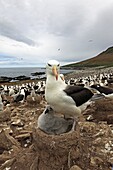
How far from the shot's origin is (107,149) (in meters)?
4.46

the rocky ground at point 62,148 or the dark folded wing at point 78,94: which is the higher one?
the dark folded wing at point 78,94

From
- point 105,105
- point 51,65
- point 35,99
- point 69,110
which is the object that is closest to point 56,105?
point 69,110

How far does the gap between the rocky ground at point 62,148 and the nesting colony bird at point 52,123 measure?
183 mm

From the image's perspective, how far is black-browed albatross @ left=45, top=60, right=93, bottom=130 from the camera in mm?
4160

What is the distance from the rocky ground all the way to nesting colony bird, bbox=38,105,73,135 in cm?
18

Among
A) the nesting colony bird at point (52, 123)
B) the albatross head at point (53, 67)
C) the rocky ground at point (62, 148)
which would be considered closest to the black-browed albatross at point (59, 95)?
the albatross head at point (53, 67)

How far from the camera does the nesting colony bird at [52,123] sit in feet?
14.0

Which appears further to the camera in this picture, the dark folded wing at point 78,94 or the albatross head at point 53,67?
the dark folded wing at point 78,94

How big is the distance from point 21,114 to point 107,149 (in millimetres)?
3697

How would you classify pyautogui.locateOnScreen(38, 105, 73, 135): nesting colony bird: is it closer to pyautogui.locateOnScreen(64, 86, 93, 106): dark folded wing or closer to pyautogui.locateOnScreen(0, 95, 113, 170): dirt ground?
pyautogui.locateOnScreen(0, 95, 113, 170): dirt ground

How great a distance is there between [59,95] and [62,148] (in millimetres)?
941

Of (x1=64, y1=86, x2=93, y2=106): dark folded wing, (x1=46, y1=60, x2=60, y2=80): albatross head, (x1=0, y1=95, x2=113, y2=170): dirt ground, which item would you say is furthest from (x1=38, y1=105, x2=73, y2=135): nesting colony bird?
(x1=46, y1=60, x2=60, y2=80): albatross head

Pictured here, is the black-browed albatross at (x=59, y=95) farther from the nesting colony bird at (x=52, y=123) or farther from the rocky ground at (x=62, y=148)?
the rocky ground at (x=62, y=148)

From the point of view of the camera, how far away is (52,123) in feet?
14.4
